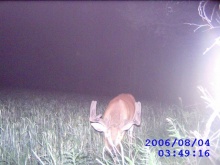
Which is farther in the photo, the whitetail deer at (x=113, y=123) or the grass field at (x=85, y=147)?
the whitetail deer at (x=113, y=123)

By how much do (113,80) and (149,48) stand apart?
14.6 feet

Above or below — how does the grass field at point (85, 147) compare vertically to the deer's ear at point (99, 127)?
below

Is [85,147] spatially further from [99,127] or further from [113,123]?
[113,123]

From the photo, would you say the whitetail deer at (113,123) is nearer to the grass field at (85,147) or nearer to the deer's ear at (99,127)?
the deer's ear at (99,127)

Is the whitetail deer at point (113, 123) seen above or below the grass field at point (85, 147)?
above

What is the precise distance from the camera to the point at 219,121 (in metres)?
5.61

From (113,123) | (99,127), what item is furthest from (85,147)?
(113,123)

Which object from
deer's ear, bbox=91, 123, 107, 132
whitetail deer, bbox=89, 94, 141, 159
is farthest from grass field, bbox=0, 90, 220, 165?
deer's ear, bbox=91, 123, 107, 132

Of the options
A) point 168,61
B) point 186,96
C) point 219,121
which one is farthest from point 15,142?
point 168,61

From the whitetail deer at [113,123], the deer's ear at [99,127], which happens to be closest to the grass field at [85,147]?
the whitetail deer at [113,123]

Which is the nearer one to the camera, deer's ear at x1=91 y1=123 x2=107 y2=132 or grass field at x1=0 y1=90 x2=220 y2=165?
grass field at x1=0 y1=90 x2=220 y2=165

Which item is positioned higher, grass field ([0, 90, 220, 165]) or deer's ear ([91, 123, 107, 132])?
deer's ear ([91, 123, 107, 132])

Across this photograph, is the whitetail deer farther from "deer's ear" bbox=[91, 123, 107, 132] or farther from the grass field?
the grass field

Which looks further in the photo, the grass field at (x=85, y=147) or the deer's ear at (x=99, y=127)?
the deer's ear at (x=99, y=127)
